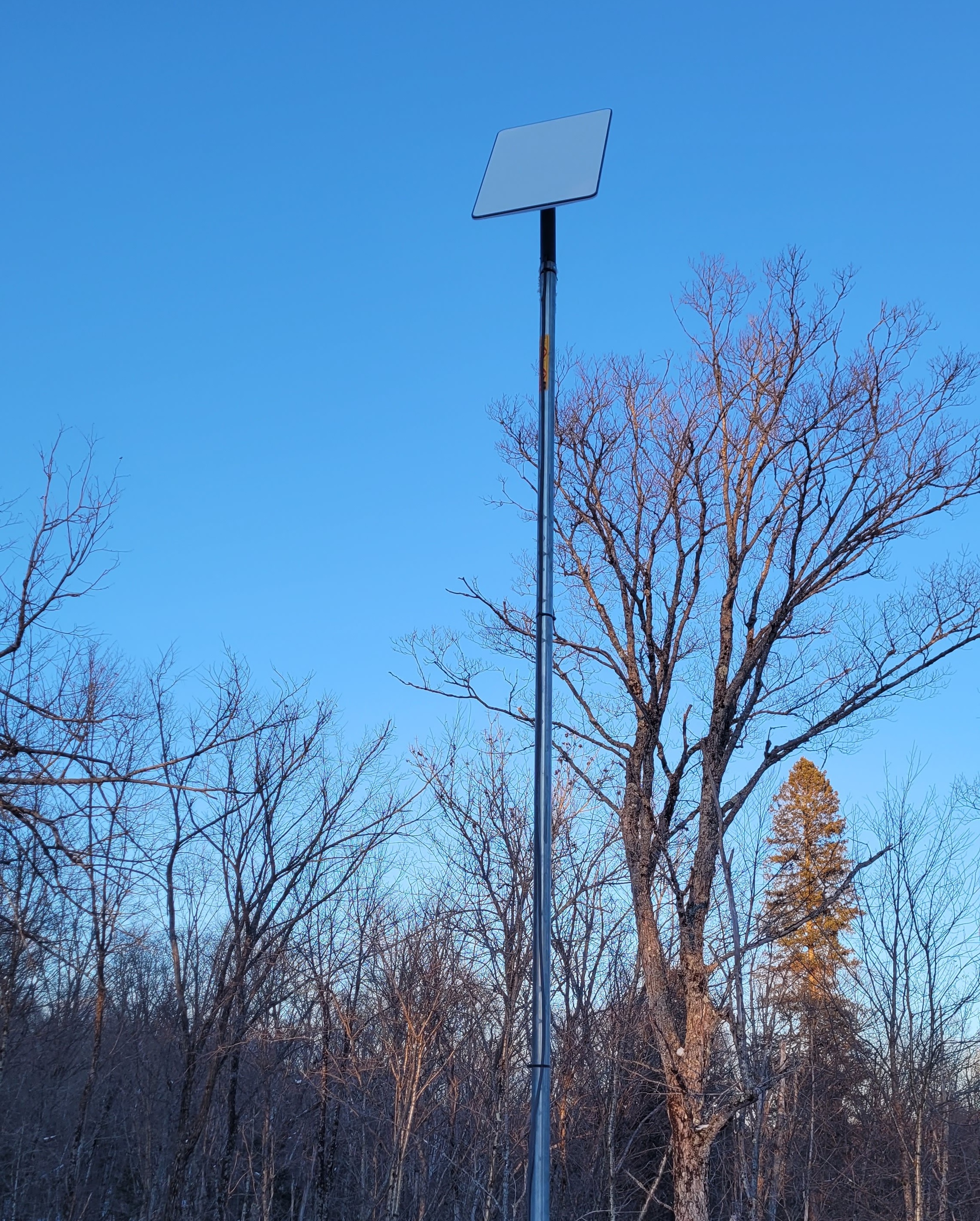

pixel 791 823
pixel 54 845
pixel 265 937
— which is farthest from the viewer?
pixel 791 823

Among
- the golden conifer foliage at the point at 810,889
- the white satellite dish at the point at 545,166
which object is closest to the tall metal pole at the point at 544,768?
the white satellite dish at the point at 545,166

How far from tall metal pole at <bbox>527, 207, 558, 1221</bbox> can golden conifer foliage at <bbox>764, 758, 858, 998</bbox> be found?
7.97m

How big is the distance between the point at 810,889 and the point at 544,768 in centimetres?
995

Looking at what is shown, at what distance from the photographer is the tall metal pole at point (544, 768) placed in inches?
141

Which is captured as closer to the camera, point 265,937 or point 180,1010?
point 180,1010

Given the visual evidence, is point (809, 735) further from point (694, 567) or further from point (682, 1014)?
point (682, 1014)

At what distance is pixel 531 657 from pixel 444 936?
571 centimetres

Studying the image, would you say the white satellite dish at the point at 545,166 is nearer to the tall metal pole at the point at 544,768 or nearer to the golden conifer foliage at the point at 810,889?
the tall metal pole at the point at 544,768

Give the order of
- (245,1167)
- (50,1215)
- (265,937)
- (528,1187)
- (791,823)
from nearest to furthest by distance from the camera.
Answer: (528,1187), (265,937), (50,1215), (245,1167), (791,823)

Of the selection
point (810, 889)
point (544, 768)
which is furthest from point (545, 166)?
point (810, 889)

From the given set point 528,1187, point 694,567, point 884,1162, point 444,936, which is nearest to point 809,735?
point 694,567

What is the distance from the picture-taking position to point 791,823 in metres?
32.8

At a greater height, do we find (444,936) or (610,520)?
(610,520)

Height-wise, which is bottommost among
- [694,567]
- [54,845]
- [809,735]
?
[54,845]
